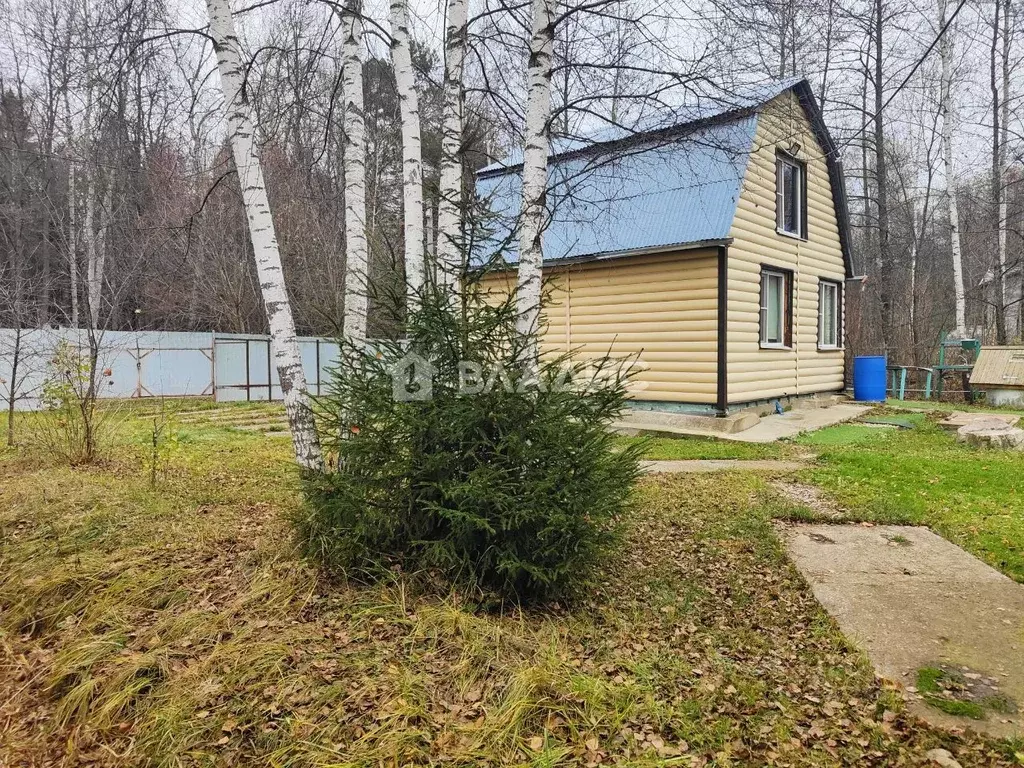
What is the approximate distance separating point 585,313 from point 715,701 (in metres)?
8.51

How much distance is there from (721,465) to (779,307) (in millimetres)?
5346

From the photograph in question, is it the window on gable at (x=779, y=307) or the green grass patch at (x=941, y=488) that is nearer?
the green grass patch at (x=941, y=488)

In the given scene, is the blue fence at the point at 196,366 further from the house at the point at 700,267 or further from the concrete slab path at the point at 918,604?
the concrete slab path at the point at 918,604

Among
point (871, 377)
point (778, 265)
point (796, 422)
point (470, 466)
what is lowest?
point (796, 422)

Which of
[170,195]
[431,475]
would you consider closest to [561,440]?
[431,475]

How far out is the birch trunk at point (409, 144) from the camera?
530 cm

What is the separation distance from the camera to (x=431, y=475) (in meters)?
3.32

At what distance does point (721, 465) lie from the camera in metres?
7.18

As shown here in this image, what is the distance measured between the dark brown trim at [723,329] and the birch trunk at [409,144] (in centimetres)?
547

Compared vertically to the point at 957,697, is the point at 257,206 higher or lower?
higher

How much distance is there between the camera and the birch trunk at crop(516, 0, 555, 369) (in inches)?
174

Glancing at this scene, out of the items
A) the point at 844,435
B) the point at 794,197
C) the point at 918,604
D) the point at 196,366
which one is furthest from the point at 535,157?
the point at 196,366

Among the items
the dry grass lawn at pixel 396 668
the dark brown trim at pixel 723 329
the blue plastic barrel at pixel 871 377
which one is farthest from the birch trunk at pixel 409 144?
the blue plastic barrel at pixel 871 377

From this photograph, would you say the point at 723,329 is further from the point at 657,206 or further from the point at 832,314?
the point at 832,314
